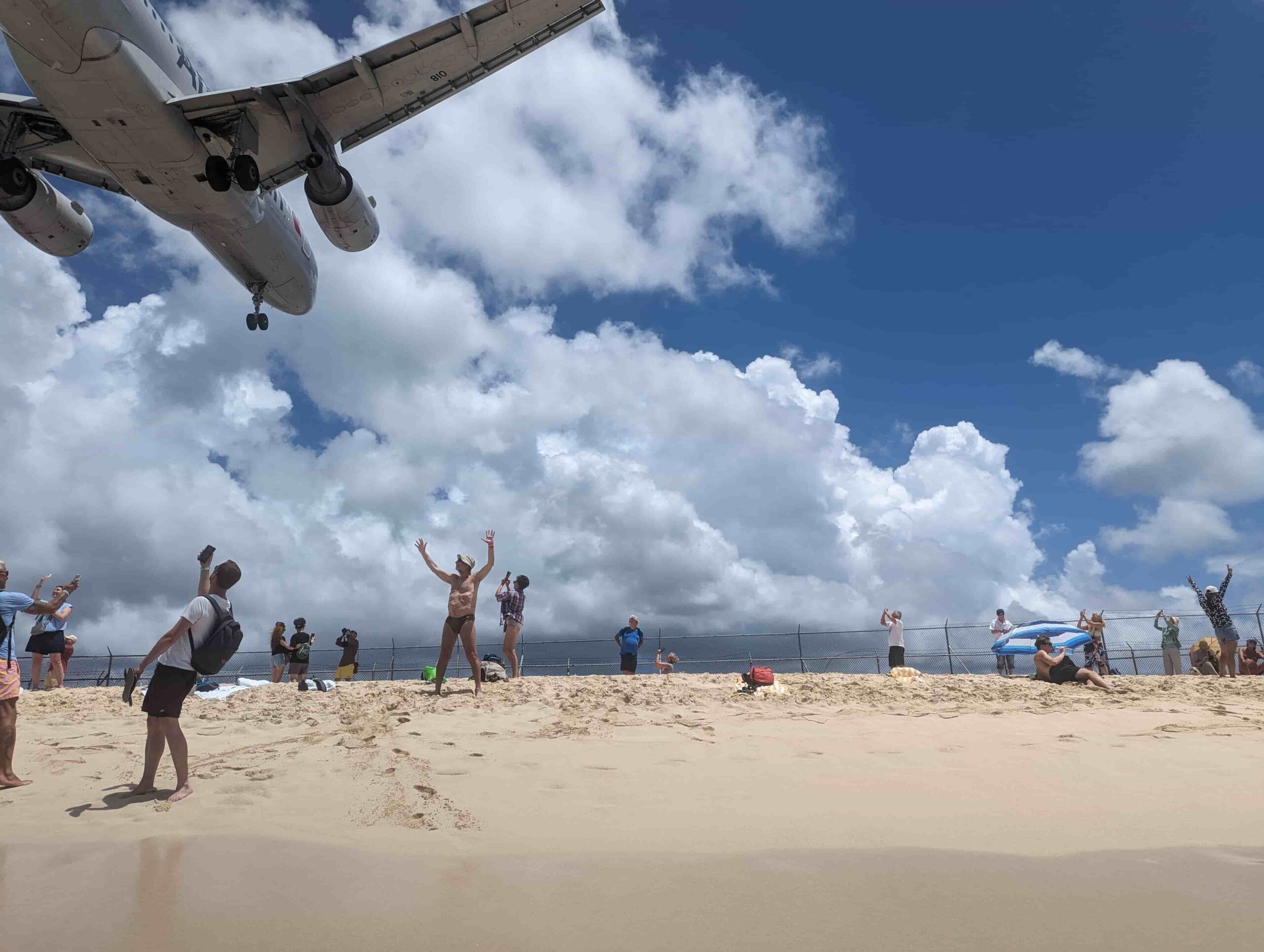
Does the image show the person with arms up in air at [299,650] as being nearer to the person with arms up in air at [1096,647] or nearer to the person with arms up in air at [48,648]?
the person with arms up in air at [48,648]

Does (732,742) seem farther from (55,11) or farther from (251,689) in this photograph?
(55,11)

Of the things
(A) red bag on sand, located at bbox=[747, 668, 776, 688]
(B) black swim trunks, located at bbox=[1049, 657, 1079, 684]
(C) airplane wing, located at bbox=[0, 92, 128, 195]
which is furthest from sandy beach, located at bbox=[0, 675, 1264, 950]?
(C) airplane wing, located at bbox=[0, 92, 128, 195]

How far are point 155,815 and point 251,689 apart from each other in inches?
257

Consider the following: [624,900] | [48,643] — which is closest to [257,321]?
[48,643]

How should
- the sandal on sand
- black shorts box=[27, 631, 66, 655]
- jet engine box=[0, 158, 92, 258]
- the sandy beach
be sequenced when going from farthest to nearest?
jet engine box=[0, 158, 92, 258] < black shorts box=[27, 631, 66, 655] < the sandal on sand < the sandy beach

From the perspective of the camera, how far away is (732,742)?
620 centimetres

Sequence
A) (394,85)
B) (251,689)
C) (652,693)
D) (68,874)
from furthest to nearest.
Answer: (394,85), (251,689), (652,693), (68,874)

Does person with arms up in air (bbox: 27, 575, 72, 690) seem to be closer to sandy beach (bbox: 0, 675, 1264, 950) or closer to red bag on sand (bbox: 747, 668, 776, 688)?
sandy beach (bbox: 0, 675, 1264, 950)

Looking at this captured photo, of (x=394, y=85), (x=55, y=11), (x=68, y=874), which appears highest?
(x=394, y=85)

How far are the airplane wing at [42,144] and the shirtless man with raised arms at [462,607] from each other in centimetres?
969

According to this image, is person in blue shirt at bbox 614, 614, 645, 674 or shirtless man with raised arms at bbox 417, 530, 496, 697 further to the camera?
person in blue shirt at bbox 614, 614, 645, 674

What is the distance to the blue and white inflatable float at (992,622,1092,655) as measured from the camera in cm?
1388

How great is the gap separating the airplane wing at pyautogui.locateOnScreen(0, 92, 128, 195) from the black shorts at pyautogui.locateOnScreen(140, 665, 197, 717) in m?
11.4

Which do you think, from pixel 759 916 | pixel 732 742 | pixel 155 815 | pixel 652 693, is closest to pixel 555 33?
pixel 652 693
